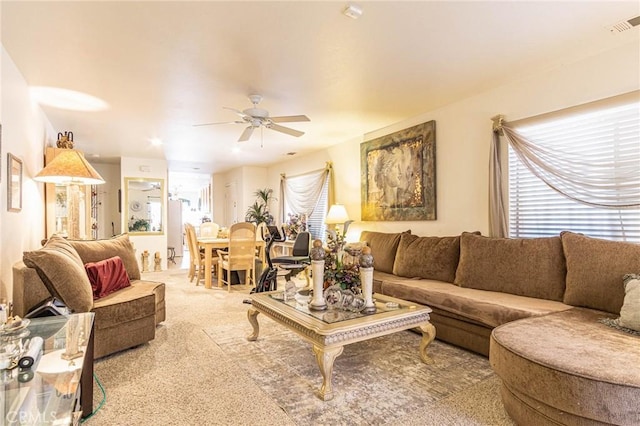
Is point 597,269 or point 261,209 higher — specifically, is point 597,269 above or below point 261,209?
below

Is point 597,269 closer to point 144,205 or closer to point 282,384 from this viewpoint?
point 282,384

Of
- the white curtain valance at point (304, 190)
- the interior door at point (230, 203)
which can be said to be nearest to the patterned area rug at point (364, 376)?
the white curtain valance at point (304, 190)

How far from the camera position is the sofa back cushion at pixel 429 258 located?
3.51m

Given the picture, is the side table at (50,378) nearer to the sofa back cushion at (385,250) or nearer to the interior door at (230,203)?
the sofa back cushion at (385,250)

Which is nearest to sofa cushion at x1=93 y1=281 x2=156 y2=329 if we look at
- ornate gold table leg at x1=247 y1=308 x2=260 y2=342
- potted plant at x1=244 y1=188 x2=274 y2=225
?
ornate gold table leg at x1=247 y1=308 x2=260 y2=342

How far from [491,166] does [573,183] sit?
2.48 ft

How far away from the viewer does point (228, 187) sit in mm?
9570

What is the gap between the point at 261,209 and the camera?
8.44m

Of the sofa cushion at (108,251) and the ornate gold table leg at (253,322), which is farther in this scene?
the sofa cushion at (108,251)

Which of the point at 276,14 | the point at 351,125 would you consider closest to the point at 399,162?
the point at 351,125

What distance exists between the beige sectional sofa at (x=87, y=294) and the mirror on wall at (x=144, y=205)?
4.28m

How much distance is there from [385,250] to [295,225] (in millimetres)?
2960

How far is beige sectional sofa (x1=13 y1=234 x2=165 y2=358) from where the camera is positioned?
2.29 meters

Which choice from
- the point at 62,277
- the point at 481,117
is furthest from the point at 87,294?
the point at 481,117
